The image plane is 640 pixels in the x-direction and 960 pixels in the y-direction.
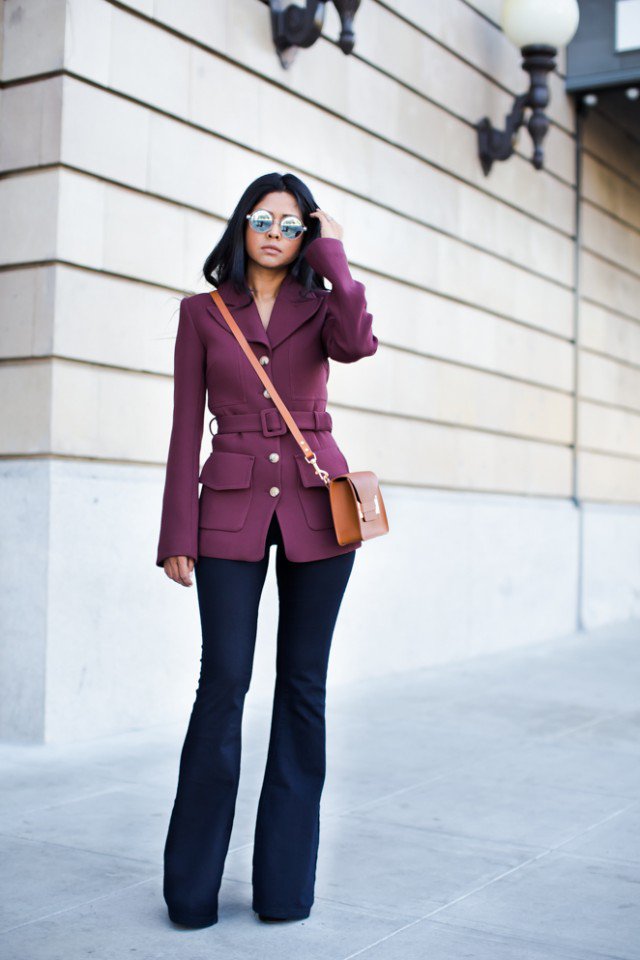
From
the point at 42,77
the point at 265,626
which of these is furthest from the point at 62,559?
the point at 42,77

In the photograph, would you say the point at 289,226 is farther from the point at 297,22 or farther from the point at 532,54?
the point at 532,54

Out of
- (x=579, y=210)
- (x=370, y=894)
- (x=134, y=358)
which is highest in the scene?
(x=579, y=210)

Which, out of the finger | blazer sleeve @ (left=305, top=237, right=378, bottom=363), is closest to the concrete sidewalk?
the finger

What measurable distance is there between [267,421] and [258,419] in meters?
0.03

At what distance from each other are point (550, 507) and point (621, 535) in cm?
173

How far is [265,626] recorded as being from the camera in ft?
22.3

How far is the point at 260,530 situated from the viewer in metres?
3.25

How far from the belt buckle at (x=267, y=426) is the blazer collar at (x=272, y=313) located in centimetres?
18

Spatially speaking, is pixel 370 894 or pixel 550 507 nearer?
pixel 370 894

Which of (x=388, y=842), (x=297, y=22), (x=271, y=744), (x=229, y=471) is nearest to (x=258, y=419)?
(x=229, y=471)

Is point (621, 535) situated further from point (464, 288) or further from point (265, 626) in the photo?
point (265, 626)

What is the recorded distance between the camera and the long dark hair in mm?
3357

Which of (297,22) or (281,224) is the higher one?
(297,22)

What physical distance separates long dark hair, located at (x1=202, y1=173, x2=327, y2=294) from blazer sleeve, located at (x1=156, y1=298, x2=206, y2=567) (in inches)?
6.2
